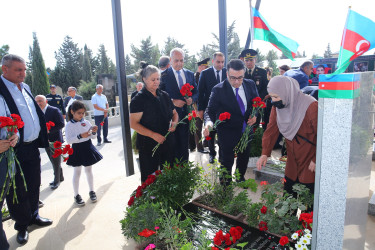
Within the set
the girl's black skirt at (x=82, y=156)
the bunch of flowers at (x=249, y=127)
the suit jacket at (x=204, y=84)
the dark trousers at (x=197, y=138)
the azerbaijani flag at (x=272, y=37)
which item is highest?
the azerbaijani flag at (x=272, y=37)

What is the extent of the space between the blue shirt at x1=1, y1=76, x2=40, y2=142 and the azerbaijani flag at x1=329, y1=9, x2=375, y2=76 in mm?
2699

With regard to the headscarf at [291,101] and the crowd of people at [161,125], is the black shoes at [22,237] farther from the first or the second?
the headscarf at [291,101]

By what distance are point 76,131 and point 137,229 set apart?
1.87 m

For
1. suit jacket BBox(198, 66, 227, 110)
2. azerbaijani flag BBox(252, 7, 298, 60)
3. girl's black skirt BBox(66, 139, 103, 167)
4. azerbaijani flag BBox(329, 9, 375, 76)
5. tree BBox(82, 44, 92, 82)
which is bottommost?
girl's black skirt BBox(66, 139, 103, 167)

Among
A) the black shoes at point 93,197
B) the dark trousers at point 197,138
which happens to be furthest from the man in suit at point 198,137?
the black shoes at point 93,197

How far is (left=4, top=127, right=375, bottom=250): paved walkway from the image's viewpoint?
8.67 feet

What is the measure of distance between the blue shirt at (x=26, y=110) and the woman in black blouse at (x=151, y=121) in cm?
97

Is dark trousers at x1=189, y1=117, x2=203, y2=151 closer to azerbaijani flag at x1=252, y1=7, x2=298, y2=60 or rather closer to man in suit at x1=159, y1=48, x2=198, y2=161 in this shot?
man in suit at x1=159, y1=48, x2=198, y2=161

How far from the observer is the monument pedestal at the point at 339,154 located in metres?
1.30

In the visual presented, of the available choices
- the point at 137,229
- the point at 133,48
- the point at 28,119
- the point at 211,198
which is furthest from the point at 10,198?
the point at 133,48

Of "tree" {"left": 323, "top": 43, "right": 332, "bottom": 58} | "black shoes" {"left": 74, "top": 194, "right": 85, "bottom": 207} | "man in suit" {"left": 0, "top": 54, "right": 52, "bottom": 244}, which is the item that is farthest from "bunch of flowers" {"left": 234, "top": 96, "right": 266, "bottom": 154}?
"tree" {"left": 323, "top": 43, "right": 332, "bottom": 58}

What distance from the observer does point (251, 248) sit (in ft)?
6.45

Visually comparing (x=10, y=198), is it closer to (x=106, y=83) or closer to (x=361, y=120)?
(x=361, y=120)

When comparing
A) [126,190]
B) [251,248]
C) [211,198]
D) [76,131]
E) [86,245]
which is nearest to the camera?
[251,248]
